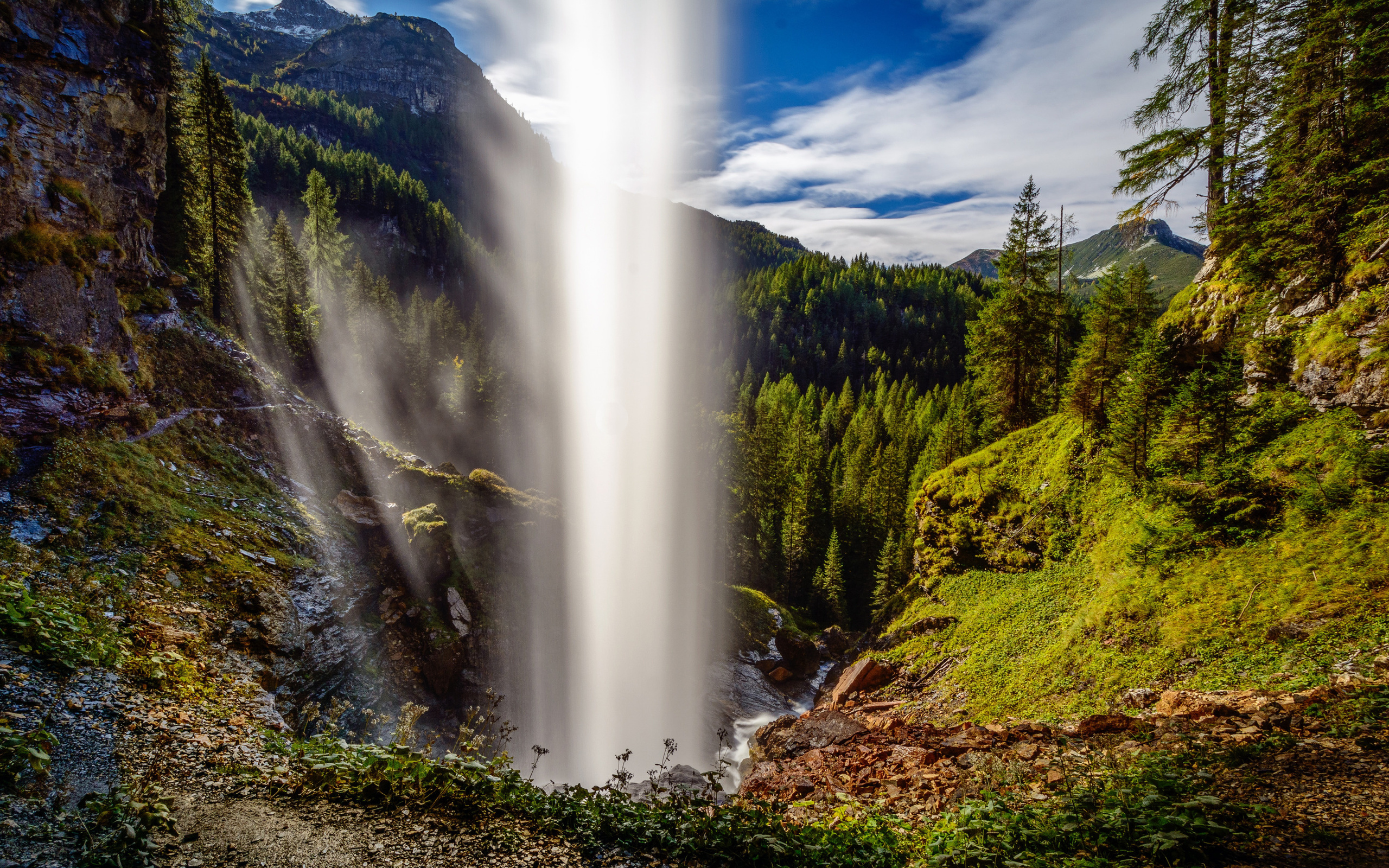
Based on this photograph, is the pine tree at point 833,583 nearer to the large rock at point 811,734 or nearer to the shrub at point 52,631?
the large rock at point 811,734

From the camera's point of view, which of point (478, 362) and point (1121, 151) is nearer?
point (1121, 151)

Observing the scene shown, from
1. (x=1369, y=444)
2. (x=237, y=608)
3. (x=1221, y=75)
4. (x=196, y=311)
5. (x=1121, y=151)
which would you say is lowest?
(x=237, y=608)

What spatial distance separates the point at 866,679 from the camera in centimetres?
1953

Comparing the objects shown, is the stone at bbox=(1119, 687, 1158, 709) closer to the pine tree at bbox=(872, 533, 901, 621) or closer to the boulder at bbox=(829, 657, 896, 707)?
the boulder at bbox=(829, 657, 896, 707)

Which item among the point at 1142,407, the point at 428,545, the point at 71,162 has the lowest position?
the point at 428,545

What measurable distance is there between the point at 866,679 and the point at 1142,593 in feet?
32.5

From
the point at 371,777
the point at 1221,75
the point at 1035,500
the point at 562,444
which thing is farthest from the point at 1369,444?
the point at 562,444

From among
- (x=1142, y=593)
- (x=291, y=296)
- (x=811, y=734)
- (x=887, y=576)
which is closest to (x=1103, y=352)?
(x=1142, y=593)

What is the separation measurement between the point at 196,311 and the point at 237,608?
1540cm

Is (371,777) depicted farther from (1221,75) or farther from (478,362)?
(478,362)

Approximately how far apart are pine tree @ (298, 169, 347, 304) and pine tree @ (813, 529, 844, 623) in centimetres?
5117

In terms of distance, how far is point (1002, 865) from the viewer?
5242mm

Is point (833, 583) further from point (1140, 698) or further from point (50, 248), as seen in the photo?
point (50, 248)

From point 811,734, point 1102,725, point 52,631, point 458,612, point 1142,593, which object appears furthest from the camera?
point 458,612
